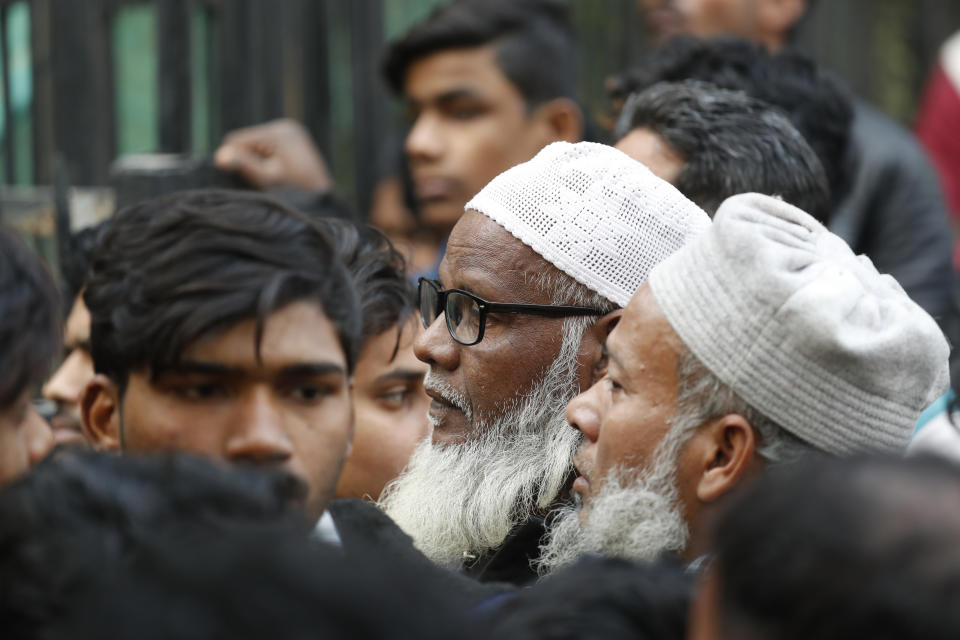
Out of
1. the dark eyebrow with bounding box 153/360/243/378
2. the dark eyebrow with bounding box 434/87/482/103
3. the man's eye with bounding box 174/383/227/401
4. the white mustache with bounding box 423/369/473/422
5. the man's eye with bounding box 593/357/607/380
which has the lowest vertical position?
the white mustache with bounding box 423/369/473/422

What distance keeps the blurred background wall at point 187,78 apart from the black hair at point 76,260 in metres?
0.61

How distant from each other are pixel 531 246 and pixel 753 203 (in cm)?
68

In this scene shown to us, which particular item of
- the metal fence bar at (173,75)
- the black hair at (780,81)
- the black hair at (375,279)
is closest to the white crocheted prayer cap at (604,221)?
the black hair at (375,279)

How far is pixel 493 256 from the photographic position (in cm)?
289

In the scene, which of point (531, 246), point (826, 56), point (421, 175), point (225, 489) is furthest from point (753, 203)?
point (826, 56)

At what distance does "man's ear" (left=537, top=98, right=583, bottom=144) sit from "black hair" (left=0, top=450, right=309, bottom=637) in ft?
12.3

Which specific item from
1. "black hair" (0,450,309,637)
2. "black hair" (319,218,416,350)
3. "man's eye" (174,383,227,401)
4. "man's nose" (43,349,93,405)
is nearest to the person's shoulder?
"man's eye" (174,383,227,401)

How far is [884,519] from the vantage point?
125 centimetres

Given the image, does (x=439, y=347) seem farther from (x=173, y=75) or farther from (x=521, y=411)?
(x=173, y=75)

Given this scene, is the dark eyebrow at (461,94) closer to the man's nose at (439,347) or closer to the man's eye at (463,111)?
the man's eye at (463,111)

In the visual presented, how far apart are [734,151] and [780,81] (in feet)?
2.57

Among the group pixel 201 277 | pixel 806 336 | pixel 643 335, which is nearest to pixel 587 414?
pixel 643 335

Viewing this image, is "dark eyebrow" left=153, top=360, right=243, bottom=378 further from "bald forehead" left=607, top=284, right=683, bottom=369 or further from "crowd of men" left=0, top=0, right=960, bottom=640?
"bald forehead" left=607, top=284, right=683, bottom=369

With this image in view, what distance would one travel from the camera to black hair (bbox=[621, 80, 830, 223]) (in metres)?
3.20
